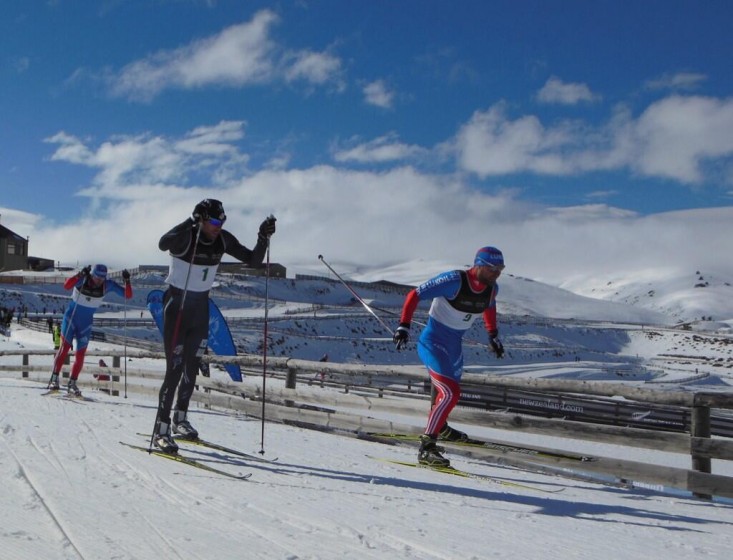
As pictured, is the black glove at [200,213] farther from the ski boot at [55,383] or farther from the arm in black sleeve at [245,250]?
the ski boot at [55,383]

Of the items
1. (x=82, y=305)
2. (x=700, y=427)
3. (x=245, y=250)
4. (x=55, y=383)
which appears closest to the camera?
(x=700, y=427)

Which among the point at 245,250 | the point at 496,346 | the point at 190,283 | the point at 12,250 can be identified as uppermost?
the point at 12,250

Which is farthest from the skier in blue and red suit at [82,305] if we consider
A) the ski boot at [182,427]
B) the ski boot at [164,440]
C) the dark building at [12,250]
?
the dark building at [12,250]

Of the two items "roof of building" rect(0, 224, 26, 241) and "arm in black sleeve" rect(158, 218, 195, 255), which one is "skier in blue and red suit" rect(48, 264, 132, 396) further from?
"roof of building" rect(0, 224, 26, 241)

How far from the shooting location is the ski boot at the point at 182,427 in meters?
6.87

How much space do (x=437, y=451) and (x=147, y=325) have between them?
43430 millimetres

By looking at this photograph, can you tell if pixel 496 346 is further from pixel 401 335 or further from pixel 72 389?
pixel 72 389

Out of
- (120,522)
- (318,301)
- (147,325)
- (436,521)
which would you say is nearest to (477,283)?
(436,521)

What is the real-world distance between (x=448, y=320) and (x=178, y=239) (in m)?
2.63

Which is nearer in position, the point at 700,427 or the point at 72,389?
the point at 700,427

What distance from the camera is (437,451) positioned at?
638 cm

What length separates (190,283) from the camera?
6555 millimetres

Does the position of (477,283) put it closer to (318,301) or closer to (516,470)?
(516,470)

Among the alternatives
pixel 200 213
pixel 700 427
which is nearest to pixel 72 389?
pixel 200 213
